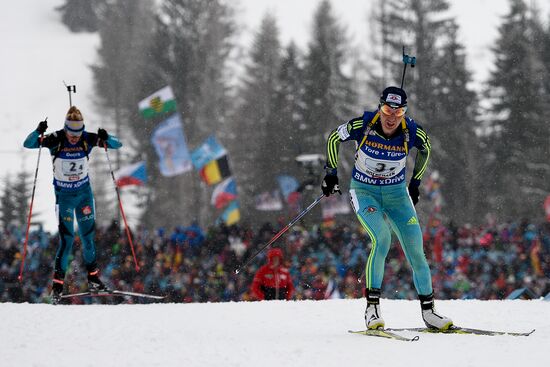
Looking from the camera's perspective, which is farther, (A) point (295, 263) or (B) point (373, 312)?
(A) point (295, 263)

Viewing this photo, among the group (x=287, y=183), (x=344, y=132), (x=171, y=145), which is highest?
(x=344, y=132)

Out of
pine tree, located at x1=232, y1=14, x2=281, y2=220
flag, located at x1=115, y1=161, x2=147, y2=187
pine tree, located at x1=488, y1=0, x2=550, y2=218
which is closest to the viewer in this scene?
flag, located at x1=115, y1=161, x2=147, y2=187

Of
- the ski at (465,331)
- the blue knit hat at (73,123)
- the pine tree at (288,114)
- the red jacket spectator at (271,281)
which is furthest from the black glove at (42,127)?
the pine tree at (288,114)

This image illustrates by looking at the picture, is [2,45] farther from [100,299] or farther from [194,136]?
[100,299]

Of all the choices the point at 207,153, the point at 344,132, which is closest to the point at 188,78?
the point at 207,153

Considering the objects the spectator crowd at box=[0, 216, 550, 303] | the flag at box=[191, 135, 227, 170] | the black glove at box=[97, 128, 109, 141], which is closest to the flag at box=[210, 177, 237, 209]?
the flag at box=[191, 135, 227, 170]

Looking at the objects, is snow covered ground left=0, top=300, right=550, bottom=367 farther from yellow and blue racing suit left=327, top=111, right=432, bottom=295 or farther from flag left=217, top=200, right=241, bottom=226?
flag left=217, top=200, right=241, bottom=226

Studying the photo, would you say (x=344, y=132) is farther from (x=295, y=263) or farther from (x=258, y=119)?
(x=258, y=119)

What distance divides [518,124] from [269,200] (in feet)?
33.7

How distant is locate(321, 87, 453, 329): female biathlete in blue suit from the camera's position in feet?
16.6

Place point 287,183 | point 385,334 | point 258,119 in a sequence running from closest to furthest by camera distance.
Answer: point 385,334, point 287,183, point 258,119

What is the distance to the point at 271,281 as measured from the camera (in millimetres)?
9484

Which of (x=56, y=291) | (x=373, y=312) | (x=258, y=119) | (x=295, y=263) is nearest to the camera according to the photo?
(x=373, y=312)

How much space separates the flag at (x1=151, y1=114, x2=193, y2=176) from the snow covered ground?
1339 centimetres
